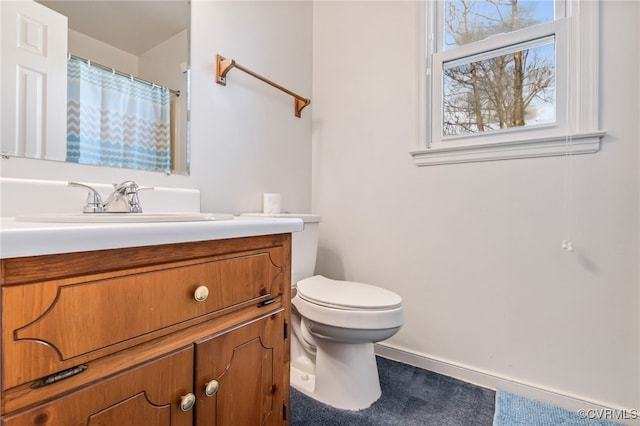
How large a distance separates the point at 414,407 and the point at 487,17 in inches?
71.1

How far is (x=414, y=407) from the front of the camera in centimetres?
124

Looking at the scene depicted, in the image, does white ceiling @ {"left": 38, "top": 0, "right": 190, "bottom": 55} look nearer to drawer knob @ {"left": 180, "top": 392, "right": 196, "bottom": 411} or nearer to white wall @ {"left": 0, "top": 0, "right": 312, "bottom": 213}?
white wall @ {"left": 0, "top": 0, "right": 312, "bottom": 213}

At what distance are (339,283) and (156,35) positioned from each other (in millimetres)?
1281

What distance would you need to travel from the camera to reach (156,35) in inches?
45.8

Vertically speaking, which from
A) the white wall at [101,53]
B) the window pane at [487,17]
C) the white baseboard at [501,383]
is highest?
the window pane at [487,17]

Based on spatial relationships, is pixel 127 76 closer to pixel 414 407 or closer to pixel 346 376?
pixel 346 376

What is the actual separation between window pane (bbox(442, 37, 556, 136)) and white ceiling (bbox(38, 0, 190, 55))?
1267 mm

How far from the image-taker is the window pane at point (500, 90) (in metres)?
1.30

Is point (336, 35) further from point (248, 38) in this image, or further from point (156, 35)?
point (156, 35)

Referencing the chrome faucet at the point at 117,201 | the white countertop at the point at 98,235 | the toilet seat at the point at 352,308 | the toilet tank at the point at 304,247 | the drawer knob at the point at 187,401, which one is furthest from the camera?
the toilet tank at the point at 304,247

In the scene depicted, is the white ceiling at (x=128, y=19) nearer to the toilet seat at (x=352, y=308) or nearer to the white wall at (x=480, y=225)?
the white wall at (x=480, y=225)

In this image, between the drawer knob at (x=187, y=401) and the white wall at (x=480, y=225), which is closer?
the drawer knob at (x=187, y=401)

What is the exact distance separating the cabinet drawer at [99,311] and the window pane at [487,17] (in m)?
1.56

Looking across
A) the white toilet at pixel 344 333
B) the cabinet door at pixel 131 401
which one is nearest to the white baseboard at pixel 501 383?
the white toilet at pixel 344 333
